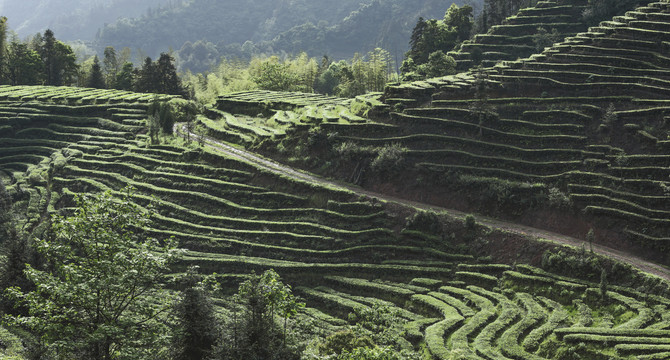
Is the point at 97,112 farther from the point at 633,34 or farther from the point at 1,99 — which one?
the point at 633,34

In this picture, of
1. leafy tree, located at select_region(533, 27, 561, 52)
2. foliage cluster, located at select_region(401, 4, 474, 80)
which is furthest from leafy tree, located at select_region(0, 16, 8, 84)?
leafy tree, located at select_region(533, 27, 561, 52)

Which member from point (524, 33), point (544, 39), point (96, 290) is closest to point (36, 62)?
point (524, 33)

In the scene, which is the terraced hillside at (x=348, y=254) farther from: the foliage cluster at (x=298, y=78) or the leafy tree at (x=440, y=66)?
the leafy tree at (x=440, y=66)

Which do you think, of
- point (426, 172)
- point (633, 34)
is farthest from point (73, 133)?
point (633, 34)

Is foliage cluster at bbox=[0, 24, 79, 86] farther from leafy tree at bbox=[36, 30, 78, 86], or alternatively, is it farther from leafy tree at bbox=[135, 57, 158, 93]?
leafy tree at bbox=[135, 57, 158, 93]

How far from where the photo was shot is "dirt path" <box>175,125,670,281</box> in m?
38.9

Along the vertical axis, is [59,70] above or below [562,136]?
above

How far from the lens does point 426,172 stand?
51.9 m

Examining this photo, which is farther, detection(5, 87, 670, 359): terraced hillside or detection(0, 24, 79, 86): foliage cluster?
detection(0, 24, 79, 86): foliage cluster

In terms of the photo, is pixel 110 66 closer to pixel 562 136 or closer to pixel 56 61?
pixel 56 61

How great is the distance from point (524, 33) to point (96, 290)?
7258 cm

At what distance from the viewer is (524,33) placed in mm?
79688

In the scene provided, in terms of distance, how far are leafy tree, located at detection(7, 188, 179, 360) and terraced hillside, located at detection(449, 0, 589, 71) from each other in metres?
63.1

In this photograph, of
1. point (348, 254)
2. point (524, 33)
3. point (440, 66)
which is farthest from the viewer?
point (524, 33)
